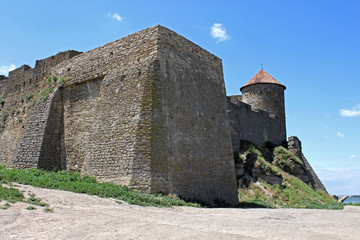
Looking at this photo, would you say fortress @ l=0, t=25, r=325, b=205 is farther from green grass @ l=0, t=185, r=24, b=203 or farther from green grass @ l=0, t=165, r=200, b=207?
green grass @ l=0, t=185, r=24, b=203

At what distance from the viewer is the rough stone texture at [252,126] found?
2117 cm

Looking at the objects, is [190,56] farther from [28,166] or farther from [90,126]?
[28,166]

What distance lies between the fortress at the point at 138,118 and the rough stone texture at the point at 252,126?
7.25 metres

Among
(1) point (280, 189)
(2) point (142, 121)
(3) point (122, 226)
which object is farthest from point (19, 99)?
(1) point (280, 189)

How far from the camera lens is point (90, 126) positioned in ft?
41.5

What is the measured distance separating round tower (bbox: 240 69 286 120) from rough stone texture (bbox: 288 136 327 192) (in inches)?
89.4

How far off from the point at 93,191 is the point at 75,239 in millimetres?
4442

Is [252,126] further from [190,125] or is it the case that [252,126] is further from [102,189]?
[102,189]

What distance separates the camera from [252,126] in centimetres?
2330

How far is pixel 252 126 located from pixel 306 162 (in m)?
10.6

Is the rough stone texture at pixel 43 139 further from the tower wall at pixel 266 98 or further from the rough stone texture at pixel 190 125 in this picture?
the tower wall at pixel 266 98

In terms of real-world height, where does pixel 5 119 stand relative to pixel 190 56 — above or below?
below

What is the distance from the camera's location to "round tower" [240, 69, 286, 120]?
27.4 metres

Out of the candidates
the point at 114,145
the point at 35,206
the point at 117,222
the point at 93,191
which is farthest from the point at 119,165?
the point at 117,222
